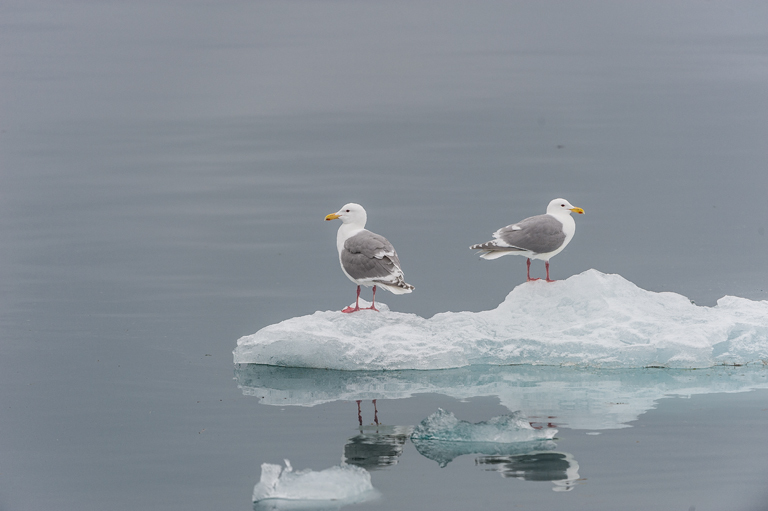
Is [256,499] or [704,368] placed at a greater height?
[704,368]

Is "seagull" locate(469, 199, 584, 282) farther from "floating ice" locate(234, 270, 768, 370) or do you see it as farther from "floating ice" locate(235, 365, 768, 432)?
"floating ice" locate(235, 365, 768, 432)

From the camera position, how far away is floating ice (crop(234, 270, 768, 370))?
898 cm

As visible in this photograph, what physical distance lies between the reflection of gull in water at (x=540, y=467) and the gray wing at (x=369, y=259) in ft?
9.05

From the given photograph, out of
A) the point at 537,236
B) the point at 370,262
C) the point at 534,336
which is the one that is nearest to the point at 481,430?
the point at 534,336

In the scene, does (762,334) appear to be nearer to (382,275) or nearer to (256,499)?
(382,275)

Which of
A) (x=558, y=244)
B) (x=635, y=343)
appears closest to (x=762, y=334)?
(x=635, y=343)

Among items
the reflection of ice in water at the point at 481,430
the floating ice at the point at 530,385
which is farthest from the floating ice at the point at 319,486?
the floating ice at the point at 530,385

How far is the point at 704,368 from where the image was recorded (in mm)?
8977

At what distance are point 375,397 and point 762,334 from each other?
4.03 meters

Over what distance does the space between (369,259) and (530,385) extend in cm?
207

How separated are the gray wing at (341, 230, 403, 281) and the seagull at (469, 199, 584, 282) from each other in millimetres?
1145

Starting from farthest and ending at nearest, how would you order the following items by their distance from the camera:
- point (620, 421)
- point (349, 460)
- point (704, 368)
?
point (704, 368)
point (620, 421)
point (349, 460)

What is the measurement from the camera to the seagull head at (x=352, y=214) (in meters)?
9.70

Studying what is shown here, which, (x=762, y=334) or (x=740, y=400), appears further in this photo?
(x=762, y=334)
